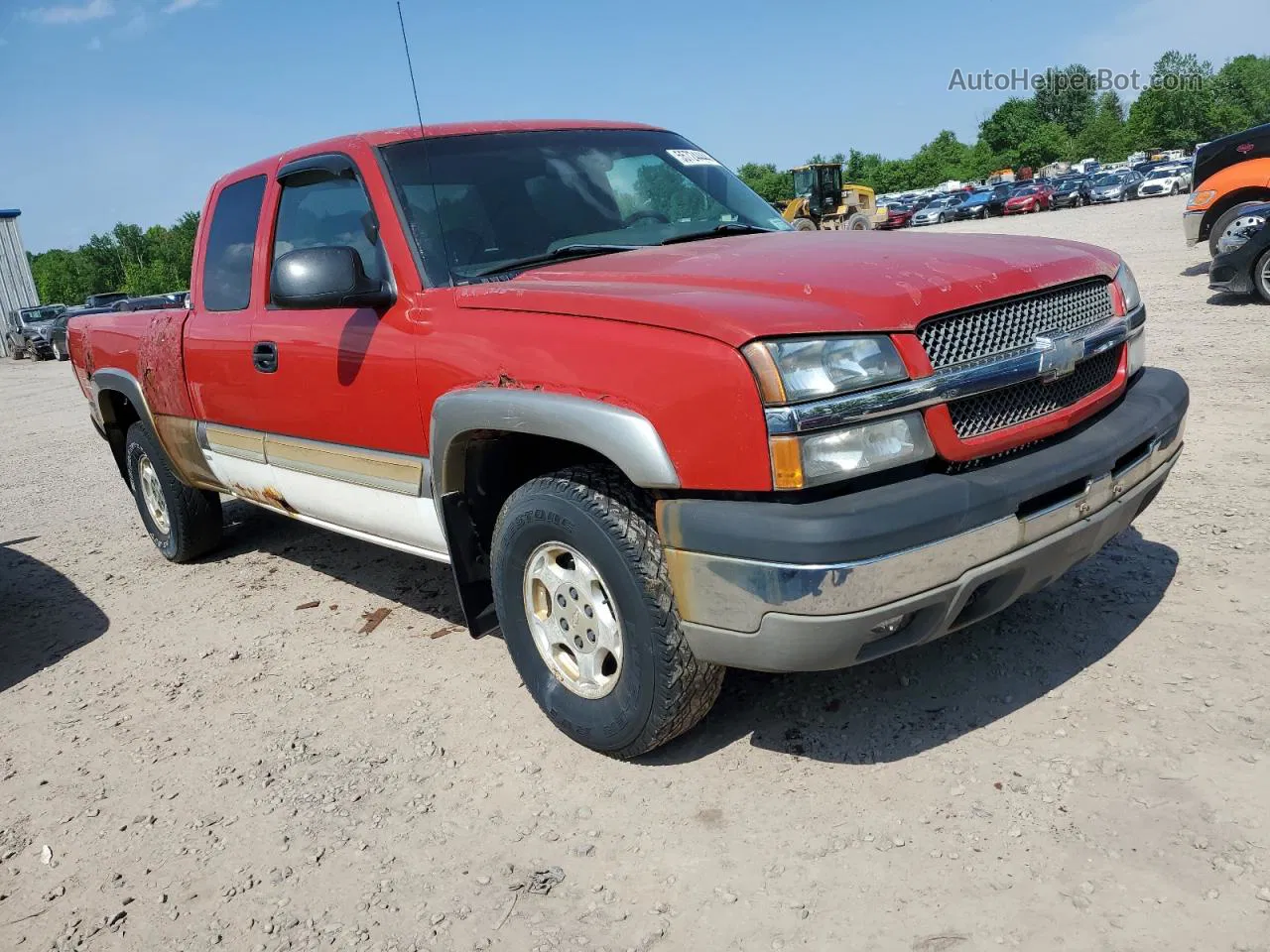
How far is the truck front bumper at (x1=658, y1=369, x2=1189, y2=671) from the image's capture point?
231 cm

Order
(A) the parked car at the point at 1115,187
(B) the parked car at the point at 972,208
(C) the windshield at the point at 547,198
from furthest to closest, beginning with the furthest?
(B) the parked car at the point at 972,208, (A) the parked car at the point at 1115,187, (C) the windshield at the point at 547,198

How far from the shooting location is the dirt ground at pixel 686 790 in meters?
2.33

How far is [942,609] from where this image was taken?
8.11 feet

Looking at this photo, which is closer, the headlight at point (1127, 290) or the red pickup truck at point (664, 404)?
the red pickup truck at point (664, 404)

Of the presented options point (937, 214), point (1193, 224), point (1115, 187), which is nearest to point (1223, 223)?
point (1193, 224)

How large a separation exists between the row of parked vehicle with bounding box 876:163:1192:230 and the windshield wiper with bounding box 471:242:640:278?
4509 centimetres

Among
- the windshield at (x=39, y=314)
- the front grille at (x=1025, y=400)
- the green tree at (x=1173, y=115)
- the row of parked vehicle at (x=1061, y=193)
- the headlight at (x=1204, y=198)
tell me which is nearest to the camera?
the front grille at (x=1025, y=400)

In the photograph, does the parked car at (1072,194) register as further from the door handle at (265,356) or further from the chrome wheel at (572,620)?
the chrome wheel at (572,620)

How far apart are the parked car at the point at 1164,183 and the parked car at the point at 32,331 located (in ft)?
138

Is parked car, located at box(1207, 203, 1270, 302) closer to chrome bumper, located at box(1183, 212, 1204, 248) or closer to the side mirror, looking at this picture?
chrome bumper, located at box(1183, 212, 1204, 248)

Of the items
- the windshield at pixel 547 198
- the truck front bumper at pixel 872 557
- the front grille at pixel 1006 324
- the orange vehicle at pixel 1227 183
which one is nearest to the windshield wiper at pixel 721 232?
the windshield at pixel 547 198

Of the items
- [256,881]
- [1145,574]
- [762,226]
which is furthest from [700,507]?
[1145,574]

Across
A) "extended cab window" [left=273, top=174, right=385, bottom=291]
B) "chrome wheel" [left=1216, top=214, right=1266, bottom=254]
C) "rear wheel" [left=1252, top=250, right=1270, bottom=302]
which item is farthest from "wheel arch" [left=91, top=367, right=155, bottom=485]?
"chrome wheel" [left=1216, top=214, right=1266, bottom=254]

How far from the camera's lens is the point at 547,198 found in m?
3.63
